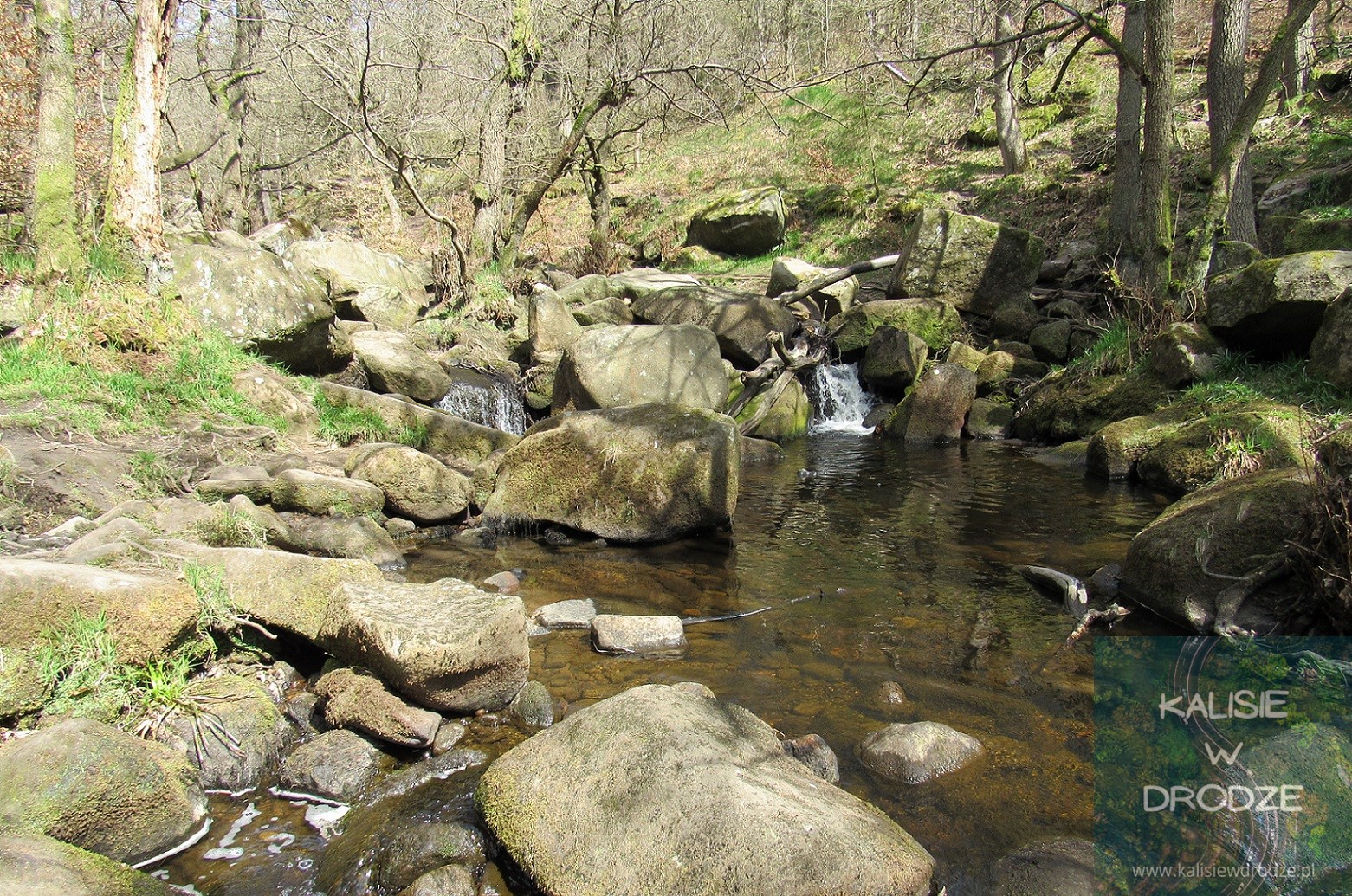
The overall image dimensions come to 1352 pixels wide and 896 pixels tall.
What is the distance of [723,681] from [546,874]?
1775 millimetres

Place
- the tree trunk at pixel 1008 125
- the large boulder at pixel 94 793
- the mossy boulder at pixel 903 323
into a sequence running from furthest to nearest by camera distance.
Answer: the tree trunk at pixel 1008 125, the mossy boulder at pixel 903 323, the large boulder at pixel 94 793

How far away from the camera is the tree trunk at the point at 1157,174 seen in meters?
9.49

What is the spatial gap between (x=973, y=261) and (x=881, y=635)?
433 inches

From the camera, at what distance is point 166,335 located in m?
7.86

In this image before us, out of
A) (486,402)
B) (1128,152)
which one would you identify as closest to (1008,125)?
(1128,152)

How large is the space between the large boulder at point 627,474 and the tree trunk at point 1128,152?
9283 mm

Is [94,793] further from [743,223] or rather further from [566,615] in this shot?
[743,223]

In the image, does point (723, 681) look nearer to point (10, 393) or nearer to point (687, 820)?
point (687, 820)

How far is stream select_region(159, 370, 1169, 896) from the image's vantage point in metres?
3.13

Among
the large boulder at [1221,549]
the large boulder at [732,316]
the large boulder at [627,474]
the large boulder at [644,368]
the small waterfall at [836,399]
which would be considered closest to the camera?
the large boulder at [1221,549]

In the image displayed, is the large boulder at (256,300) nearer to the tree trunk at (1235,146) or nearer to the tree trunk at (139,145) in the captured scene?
the tree trunk at (139,145)

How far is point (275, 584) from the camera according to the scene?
4223 mm

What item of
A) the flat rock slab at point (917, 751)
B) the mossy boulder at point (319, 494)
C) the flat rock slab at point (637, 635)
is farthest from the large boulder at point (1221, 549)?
the mossy boulder at point (319, 494)
